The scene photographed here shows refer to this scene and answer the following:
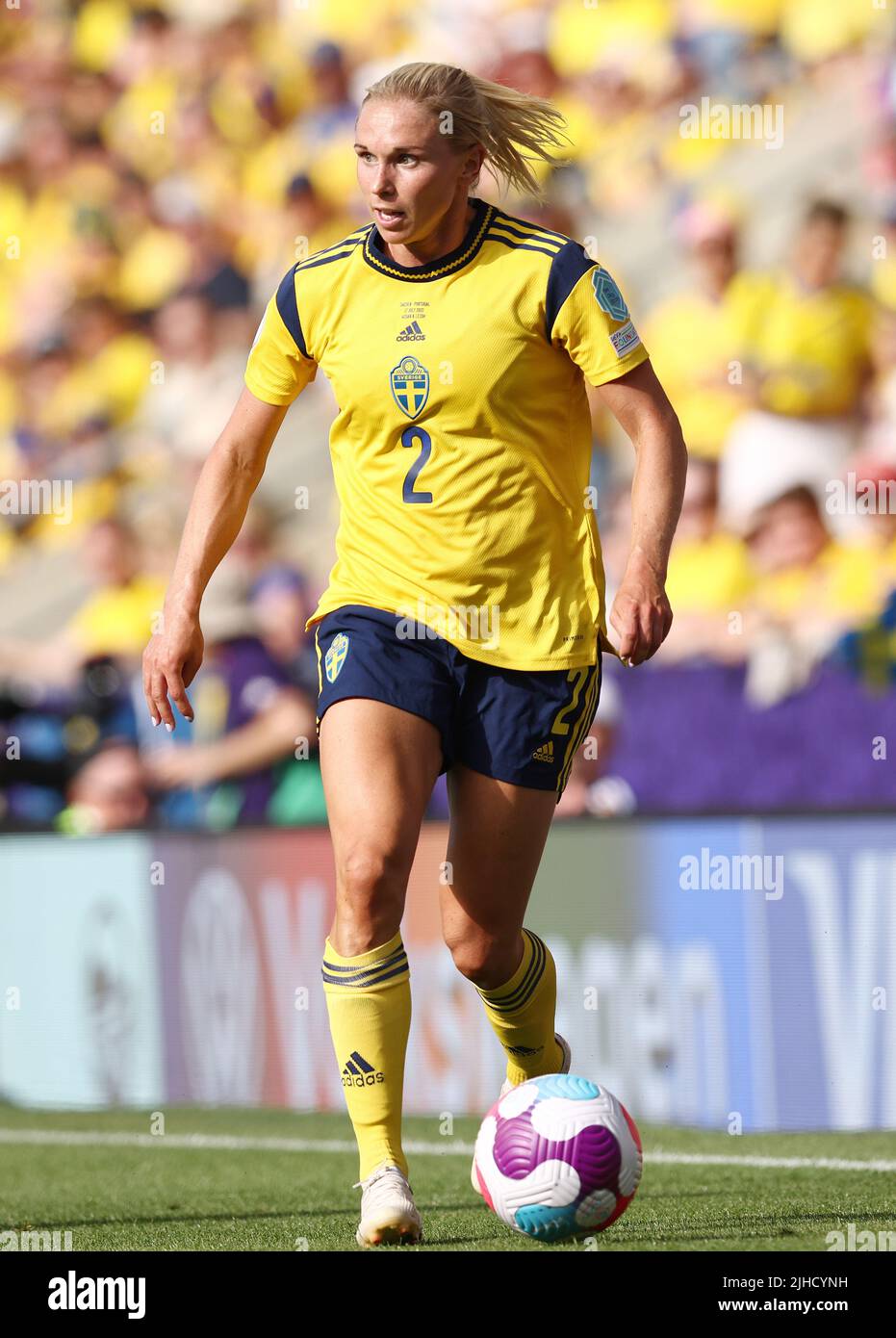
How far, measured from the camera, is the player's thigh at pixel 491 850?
16.4 feet

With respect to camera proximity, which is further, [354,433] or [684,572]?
[684,572]

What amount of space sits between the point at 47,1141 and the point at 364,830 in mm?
3962

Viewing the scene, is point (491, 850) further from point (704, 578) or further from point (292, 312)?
point (704, 578)

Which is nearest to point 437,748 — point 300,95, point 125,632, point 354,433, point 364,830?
point 364,830

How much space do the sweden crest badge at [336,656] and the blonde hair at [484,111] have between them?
121 centimetres

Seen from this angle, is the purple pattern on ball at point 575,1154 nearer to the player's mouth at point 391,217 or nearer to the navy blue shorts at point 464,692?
the navy blue shorts at point 464,692

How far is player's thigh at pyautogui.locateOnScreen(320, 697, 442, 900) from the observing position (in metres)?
4.66

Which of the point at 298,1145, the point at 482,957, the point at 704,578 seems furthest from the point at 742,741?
the point at 482,957

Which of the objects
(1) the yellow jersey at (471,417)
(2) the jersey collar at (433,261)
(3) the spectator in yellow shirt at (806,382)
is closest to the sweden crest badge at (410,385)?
(1) the yellow jersey at (471,417)

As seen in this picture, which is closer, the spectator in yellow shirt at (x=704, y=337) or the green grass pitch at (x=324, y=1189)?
the green grass pitch at (x=324, y=1189)

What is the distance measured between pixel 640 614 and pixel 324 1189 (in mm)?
2369

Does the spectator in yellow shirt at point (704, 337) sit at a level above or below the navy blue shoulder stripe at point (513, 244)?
above
